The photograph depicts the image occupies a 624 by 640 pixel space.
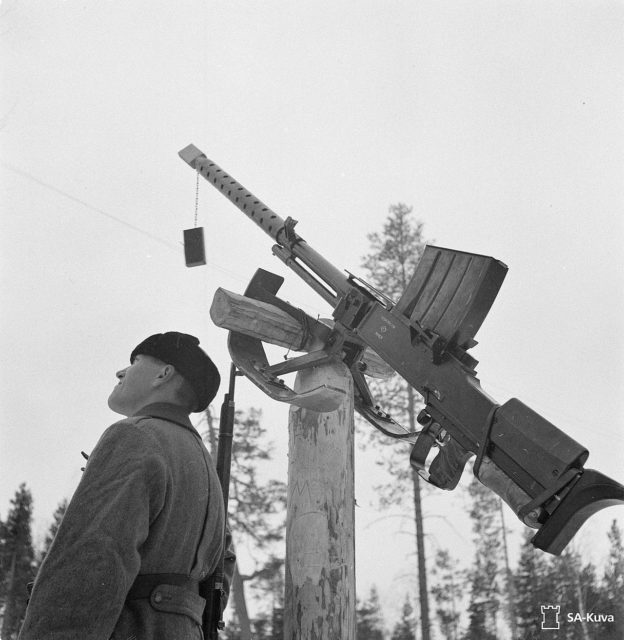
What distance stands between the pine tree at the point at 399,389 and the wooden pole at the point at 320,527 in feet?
29.7

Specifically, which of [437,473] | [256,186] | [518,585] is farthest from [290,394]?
[518,585]

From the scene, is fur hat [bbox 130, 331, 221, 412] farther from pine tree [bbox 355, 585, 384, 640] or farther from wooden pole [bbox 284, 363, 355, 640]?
pine tree [bbox 355, 585, 384, 640]

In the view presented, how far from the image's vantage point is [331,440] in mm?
3764

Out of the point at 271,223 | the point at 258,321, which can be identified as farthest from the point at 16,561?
the point at 258,321

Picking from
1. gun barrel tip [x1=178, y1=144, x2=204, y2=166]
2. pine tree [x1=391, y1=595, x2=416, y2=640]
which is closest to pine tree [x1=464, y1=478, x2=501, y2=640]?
pine tree [x1=391, y1=595, x2=416, y2=640]

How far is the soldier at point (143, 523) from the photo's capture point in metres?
1.94

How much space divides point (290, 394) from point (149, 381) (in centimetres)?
110

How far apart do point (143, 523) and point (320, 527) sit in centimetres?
162

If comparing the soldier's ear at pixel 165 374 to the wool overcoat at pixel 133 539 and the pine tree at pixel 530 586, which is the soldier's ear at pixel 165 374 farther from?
the pine tree at pixel 530 586

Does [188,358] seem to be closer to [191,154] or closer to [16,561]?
[191,154]

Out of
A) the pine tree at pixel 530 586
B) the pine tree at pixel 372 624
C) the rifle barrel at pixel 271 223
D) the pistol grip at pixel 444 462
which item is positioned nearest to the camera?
Answer: the pistol grip at pixel 444 462

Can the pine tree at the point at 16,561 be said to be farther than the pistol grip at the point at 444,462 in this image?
Yes

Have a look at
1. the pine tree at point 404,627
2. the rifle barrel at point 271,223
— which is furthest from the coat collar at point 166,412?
the pine tree at point 404,627

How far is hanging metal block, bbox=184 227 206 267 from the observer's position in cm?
534
